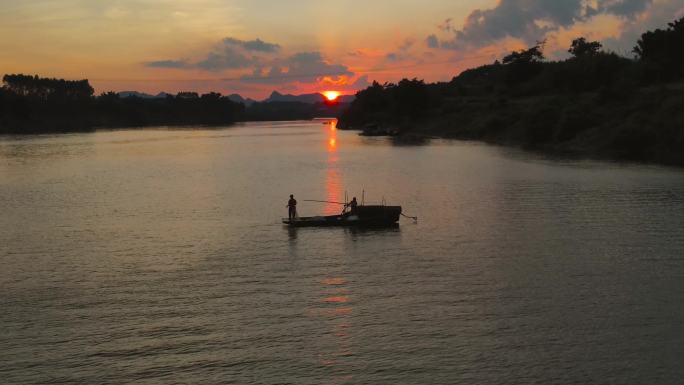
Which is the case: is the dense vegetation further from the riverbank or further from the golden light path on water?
the golden light path on water

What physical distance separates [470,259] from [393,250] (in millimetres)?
5721

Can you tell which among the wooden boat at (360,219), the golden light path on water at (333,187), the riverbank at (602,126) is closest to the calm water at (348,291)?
the golden light path on water at (333,187)

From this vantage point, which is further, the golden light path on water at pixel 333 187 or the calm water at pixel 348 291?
the golden light path on water at pixel 333 187

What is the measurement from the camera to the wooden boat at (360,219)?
175ft

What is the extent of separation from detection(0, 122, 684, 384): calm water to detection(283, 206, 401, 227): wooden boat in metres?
1.35

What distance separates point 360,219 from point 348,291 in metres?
18.5

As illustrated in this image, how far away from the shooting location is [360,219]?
53.2 m

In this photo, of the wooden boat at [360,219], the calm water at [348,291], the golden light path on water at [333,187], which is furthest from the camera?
the golden light path on water at [333,187]

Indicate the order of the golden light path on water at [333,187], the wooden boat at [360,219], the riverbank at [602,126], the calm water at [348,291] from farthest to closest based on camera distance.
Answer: the riverbank at [602,126], the golden light path on water at [333,187], the wooden boat at [360,219], the calm water at [348,291]

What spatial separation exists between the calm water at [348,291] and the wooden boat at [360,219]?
1354mm

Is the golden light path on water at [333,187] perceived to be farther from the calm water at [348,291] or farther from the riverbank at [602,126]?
the riverbank at [602,126]

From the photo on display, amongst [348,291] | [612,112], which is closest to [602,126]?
[612,112]

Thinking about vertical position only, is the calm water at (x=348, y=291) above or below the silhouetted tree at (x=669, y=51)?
below

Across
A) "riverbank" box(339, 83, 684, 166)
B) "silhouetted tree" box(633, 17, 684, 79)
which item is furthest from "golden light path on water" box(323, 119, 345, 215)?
"silhouetted tree" box(633, 17, 684, 79)
